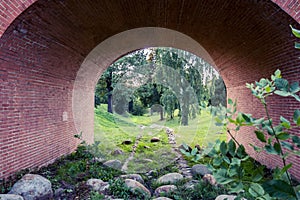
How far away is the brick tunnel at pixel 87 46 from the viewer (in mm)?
3408

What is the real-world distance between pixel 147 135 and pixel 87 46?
680 centimetres

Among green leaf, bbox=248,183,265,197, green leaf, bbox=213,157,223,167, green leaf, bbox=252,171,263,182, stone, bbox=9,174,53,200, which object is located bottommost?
stone, bbox=9,174,53,200

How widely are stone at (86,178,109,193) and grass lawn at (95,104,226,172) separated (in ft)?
4.30

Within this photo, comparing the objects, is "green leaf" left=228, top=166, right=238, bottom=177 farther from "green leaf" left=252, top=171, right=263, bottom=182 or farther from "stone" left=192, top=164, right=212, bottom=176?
"stone" left=192, top=164, right=212, bottom=176

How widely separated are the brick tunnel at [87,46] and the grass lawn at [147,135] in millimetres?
1623

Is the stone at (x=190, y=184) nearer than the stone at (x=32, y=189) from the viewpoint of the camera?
No

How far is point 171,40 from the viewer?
6453 millimetres

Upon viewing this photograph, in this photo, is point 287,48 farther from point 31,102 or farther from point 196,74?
point 196,74

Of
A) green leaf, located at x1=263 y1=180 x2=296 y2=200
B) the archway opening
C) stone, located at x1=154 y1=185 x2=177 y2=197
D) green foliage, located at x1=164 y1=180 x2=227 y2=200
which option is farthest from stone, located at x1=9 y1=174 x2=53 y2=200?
green leaf, located at x1=263 y1=180 x2=296 y2=200

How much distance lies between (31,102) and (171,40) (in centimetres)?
420

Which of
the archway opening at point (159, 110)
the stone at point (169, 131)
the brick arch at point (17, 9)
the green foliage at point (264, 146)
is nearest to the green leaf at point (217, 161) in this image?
the green foliage at point (264, 146)

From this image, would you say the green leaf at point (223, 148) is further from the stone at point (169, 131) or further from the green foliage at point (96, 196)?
the stone at point (169, 131)

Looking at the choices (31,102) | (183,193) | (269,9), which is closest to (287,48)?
(269,9)

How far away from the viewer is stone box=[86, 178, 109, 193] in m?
3.69
